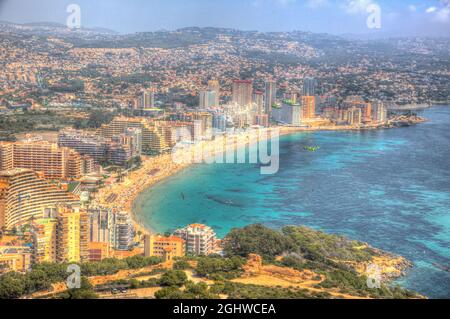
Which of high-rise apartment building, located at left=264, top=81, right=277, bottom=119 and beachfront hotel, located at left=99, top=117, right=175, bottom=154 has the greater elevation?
high-rise apartment building, located at left=264, top=81, right=277, bottom=119

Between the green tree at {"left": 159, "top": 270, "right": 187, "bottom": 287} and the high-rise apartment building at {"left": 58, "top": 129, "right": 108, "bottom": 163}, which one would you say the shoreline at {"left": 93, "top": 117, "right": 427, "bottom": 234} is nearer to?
Answer: the high-rise apartment building at {"left": 58, "top": 129, "right": 108, "bottom": 163}

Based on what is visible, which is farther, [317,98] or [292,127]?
[317,98]

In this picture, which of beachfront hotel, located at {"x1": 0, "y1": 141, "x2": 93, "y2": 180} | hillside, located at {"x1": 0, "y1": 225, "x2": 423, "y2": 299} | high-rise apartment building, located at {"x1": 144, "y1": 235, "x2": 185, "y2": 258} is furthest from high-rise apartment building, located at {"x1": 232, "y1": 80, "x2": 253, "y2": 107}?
high-rise apartment building, located at {"x1": 144, "y1": 235, "x2": 185, "y2": 258}

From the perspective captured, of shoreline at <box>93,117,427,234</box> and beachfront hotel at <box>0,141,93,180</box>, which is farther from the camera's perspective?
beachfront hotel at <box>0,141,93,180</box>

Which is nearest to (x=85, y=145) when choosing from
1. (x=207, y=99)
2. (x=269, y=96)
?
(x=207, y=99)

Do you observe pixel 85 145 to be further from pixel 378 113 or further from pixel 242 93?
pixel 378 113
